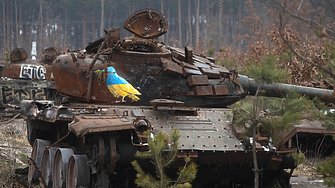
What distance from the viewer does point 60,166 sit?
630 centimetres

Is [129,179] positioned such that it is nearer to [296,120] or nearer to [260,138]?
[260,138]

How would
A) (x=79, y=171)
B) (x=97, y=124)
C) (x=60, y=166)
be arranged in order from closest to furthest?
(x=97, y=124) → (x=79, y=171) → (x=60, y=166)

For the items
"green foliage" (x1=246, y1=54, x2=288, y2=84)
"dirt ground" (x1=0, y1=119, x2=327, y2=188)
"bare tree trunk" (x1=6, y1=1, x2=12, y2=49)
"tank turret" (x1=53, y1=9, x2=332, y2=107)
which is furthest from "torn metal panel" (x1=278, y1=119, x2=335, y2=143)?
"bare tree trunk" (x1=6, y1=1, x2=12, y2=49)

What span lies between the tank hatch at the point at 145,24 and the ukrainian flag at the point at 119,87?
0.99 metres

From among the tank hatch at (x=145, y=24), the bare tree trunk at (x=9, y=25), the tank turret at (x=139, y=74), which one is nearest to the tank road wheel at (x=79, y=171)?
the tank turret at (x=139, y=74)

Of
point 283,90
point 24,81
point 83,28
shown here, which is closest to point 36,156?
point 283,90

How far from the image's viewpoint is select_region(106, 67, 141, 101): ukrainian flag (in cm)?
663

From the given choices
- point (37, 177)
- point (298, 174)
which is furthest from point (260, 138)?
point (37, 177)

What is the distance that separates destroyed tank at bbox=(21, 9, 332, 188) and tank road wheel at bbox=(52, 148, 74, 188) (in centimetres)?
2

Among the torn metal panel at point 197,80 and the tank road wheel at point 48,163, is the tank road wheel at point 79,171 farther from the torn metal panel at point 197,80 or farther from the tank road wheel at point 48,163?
the torn metal panel at point 197,80

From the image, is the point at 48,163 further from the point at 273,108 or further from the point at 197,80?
the point at 273,108

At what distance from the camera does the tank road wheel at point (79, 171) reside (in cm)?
553

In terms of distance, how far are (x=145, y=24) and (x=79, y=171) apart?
3.07 m

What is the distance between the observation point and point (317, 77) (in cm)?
1292
